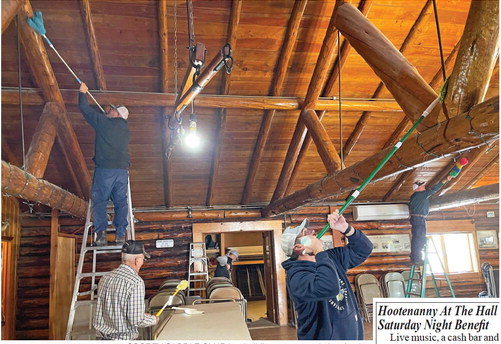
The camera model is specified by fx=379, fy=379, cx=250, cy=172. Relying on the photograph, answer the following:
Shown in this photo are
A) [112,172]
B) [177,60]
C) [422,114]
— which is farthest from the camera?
[177,60]

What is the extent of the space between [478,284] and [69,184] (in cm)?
1174

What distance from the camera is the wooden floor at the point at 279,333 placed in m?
8.75

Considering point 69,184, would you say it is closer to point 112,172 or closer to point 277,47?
point 112,172

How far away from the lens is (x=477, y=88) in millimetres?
3059

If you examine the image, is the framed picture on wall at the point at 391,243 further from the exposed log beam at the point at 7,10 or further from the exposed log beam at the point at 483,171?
the exposed log beam at the point at 7,10

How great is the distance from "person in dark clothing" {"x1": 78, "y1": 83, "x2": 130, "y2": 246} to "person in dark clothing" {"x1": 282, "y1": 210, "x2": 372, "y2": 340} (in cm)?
316

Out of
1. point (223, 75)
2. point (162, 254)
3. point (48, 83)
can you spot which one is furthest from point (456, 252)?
point (48, 83)

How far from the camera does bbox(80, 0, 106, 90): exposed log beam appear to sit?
5.43 meters

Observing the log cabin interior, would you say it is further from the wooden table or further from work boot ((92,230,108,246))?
the wooden table

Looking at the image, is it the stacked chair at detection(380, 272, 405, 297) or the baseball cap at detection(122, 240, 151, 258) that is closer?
the baseball cap at detection(122, 240, 151, 258)

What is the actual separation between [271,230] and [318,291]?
311 inches

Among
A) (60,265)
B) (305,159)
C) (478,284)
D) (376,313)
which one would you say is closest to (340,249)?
(376,313)

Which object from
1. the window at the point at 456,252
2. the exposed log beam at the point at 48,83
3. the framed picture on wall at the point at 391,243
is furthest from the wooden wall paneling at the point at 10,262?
the window at the point at 456,252

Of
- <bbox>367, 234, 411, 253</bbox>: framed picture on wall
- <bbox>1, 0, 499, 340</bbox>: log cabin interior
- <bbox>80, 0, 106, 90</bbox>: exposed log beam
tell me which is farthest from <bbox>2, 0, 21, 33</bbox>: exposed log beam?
<bbox>367, 234, 411, 253</bbox>: framed picture on wall
